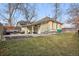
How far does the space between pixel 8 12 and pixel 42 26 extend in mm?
355

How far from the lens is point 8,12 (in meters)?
2.37

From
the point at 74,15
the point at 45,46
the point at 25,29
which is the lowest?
the point at 45,46

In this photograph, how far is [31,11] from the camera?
237cm

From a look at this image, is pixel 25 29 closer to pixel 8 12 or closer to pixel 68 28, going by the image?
pixel 8 12

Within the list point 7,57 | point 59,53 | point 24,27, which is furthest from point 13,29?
point 59,53

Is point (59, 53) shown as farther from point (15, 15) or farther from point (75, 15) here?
point (15, 15)

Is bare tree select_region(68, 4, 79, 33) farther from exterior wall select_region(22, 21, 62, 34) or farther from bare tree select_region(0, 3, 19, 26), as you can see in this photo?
bare tree select_region(0, 3, 19, 26)

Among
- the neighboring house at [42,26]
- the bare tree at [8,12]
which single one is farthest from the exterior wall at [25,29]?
the bare tree at [8,12]

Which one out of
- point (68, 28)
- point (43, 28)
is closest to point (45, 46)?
point (43, 28)

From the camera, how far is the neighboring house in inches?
92.4

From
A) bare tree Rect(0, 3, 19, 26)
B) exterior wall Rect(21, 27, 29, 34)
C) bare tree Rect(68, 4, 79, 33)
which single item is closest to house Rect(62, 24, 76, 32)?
bare tree Rect(68, 4, 79, 33)

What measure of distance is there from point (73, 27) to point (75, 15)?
12cm

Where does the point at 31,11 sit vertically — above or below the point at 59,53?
above

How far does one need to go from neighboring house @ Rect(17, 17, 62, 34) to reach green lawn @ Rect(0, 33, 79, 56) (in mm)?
69
